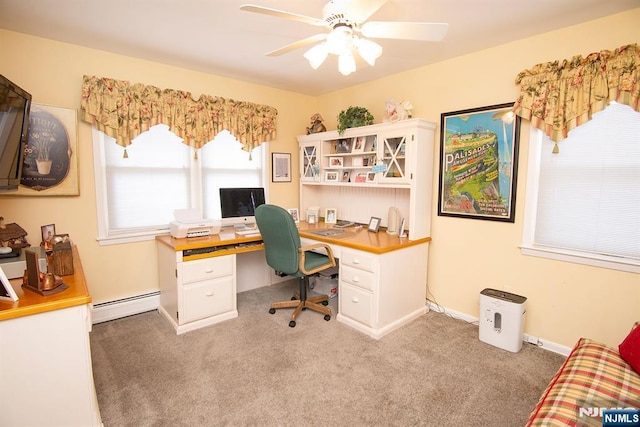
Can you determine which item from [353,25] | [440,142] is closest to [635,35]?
[440,142]

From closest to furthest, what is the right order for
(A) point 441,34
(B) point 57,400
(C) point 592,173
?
1. (B) point 57,400
2. (A) point 441,34
3. (C) point 592,173

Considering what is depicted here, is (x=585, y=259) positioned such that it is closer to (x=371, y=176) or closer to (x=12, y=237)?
(x=371, y=176)

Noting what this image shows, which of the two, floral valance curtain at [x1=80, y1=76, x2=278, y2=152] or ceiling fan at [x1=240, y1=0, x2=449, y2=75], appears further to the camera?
floral valance curtain at [x1=80, y1=76, x2=278, y2=152]

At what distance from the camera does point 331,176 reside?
371cm

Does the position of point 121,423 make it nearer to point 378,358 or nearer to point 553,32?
point 378,358

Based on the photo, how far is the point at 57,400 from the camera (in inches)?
56.9

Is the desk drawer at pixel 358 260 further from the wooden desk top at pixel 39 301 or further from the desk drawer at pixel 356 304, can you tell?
the wooden desk top at pixel 39 301

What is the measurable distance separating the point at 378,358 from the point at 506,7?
2479 mm

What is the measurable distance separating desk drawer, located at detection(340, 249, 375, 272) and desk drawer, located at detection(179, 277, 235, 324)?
106cm

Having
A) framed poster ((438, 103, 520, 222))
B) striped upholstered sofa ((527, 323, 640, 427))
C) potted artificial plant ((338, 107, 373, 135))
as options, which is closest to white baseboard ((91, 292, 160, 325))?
potted artificial plant ((338, 107, 373, 135))

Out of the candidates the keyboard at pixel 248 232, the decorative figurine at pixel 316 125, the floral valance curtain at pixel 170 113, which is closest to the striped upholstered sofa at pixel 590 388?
the keyboard at pixel 248 232

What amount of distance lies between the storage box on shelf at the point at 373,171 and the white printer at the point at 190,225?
4.33ft

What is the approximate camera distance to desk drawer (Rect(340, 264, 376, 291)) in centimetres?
268

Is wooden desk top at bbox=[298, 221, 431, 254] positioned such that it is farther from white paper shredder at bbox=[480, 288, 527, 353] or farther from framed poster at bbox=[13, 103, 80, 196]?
framed poster at bbox=[13, 103, 80, 196]
